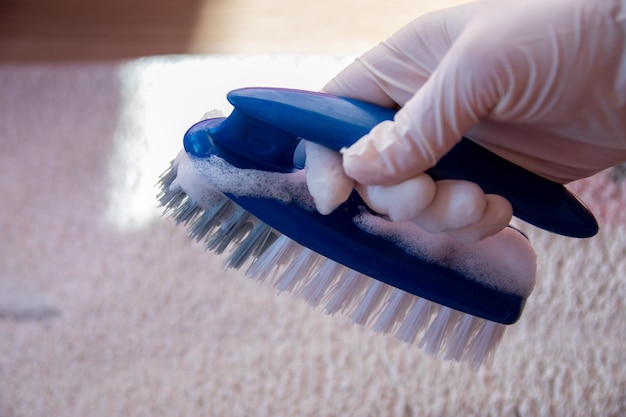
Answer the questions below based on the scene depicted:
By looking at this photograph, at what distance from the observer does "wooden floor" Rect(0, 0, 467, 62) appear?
0.87m

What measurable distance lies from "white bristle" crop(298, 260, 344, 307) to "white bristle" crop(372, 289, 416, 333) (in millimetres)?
44

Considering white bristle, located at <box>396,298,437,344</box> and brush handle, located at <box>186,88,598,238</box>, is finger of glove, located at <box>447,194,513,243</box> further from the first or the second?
white bristle, located at <box>396,298,437,344</box>

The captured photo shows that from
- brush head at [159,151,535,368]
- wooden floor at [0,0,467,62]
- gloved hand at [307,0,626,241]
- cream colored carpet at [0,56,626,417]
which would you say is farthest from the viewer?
wooden floor at [0,0,467,62]

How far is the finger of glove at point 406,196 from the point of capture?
1.14 feet

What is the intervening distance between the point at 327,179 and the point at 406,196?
5cm

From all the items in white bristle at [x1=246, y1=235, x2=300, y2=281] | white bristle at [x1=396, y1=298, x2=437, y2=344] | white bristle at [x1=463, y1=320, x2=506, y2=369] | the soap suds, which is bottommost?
white bristle at [x1=463, y1=320, x2=506, y2=369]

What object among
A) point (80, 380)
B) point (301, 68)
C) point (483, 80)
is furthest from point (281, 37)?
point (483, 80)

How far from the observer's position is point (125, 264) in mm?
801

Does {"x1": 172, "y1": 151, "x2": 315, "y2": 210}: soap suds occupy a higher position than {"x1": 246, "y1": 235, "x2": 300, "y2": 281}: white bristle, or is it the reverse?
{"x1": 172, "y1": 151, "x2": 315, "y2": 210}: soap suds

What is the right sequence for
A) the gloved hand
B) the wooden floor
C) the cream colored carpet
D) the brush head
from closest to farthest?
the gloved hand < the brush head < the cream colored carpet < the wooden floor

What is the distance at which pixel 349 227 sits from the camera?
1.38 feet

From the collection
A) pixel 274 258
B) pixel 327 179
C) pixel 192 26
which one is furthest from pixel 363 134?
pixel 192 26

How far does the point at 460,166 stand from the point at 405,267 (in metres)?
0.09

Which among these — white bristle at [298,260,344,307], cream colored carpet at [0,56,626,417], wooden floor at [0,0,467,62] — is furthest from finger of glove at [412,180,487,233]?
wooden floor at [0,0,467,62]
